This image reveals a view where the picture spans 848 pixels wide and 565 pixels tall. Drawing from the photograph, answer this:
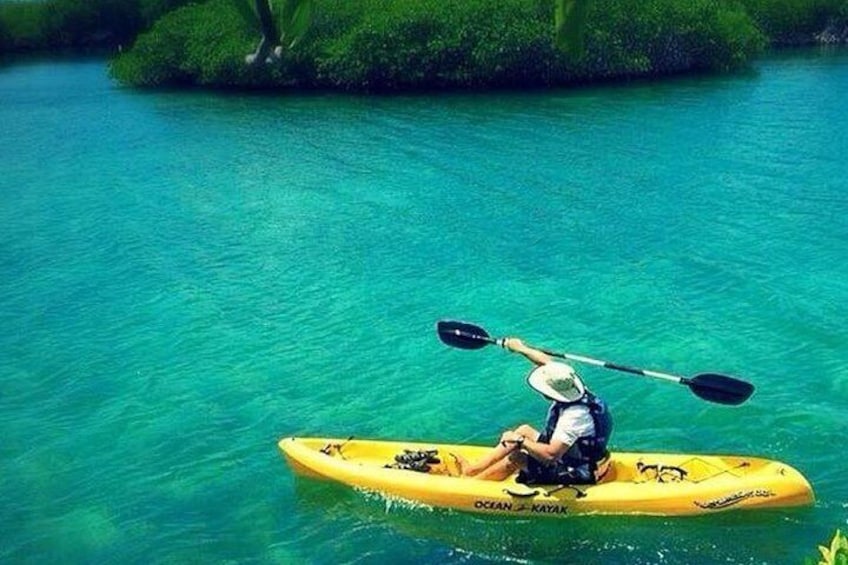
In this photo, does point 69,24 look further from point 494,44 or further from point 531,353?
point 531,353

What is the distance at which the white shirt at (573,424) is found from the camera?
655cm

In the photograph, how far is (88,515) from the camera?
24.3ft

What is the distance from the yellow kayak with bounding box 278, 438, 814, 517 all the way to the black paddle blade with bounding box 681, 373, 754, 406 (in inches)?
17.1

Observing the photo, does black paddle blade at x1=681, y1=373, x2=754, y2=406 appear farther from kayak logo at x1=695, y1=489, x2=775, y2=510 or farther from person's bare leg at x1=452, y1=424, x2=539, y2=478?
person's bare leg at x1=452, y1=424, x2=539, y2=478

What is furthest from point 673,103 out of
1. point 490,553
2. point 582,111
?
point 490,553

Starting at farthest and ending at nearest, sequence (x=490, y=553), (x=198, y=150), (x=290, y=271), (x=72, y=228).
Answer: (x=198, y=150) < (x=72, y=228) < (x=290, y=271) < (x=490, y=553)

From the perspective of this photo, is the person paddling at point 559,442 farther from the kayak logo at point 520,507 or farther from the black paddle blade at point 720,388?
the black paddle blade at point 720,388

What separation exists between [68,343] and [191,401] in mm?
2357

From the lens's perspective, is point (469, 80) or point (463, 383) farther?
point (469, 80)

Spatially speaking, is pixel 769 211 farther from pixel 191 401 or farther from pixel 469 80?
pixel 469 80

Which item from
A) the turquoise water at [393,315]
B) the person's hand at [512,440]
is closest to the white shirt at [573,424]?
the person's hand at [512,440]

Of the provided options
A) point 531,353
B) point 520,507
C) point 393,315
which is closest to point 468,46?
point 393,315

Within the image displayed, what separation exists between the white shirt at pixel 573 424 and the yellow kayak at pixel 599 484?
1.26 ft

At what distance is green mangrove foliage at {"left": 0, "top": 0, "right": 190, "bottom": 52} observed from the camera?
152 ft
